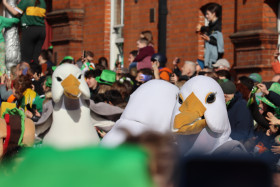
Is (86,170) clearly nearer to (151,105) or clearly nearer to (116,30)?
(151,105)

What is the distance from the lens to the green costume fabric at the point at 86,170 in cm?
85

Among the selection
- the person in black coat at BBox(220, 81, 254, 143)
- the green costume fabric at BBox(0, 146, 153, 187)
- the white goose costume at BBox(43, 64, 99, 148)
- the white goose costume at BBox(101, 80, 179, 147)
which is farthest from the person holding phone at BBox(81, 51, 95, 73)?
the green costume fabric at BBox(0, 146, 153, 187)

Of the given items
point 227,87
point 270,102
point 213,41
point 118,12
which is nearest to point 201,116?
point 270,102

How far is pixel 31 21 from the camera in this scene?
1299 cm

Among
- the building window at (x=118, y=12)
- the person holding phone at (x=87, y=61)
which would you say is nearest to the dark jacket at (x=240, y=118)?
the person holding phone at (x=87, y=61)

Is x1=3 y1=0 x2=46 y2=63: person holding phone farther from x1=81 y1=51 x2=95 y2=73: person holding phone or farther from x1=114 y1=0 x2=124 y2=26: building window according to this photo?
x1=114 y1=0 x2=124 y2=26: building window

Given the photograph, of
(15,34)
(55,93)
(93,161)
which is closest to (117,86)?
(55,93)

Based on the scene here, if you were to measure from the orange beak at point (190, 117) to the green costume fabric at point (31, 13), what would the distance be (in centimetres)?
905

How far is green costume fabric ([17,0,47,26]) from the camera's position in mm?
12836

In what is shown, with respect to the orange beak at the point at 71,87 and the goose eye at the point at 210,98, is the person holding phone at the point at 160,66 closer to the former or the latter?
the orange beak at the point at 71,87

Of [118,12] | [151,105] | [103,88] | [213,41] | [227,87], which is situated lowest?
[103,88]

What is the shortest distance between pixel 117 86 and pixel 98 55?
28.1 ft

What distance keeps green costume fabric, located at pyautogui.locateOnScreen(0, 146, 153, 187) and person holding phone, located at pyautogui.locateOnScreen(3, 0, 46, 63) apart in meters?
12.2

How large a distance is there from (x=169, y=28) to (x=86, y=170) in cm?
1396
